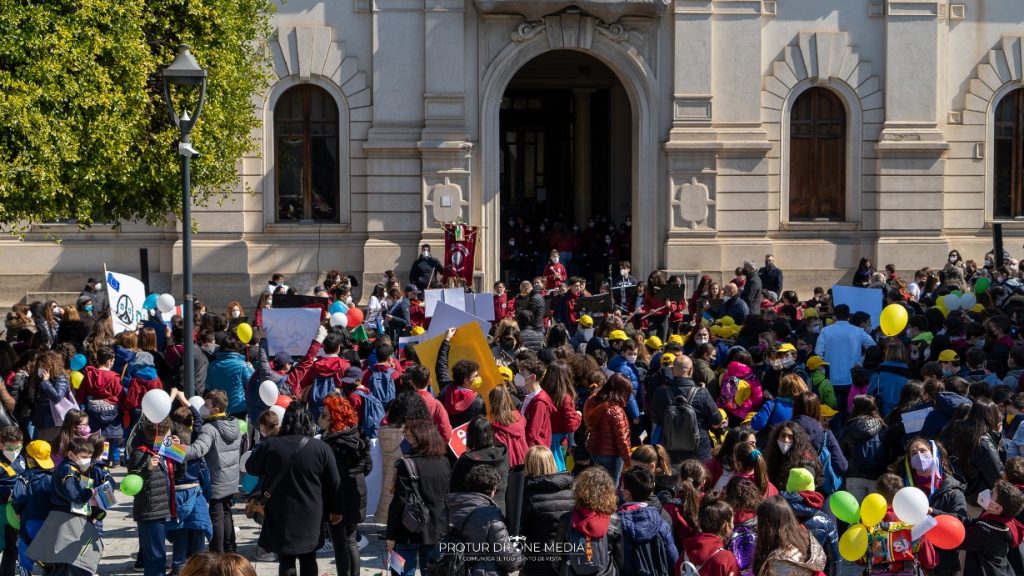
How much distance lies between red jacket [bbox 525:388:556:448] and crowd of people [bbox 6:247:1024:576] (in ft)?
0.06

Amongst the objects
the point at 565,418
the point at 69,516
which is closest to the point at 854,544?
the point at 565,418

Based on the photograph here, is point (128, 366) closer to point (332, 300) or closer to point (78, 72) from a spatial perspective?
point (78, 72)

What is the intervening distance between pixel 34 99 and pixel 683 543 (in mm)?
10097

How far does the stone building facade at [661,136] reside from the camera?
84.3 ft

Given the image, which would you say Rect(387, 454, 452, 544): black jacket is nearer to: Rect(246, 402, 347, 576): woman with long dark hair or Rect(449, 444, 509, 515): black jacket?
Rect(449, 444, 509, 515): black jacket

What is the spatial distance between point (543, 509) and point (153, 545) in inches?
138

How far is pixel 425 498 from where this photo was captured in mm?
9547

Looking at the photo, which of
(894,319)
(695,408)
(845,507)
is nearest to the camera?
(845,507)

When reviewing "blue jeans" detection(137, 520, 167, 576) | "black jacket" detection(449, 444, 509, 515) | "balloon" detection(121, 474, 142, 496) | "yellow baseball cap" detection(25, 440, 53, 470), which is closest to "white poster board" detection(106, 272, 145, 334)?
"yellow baseball cap" detection(25, 440, 53, 470)

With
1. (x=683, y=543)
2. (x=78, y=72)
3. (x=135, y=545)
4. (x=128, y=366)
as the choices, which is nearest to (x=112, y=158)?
(x=78, y=72)

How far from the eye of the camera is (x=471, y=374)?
38.5ft

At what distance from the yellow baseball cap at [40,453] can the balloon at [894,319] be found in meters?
8.60

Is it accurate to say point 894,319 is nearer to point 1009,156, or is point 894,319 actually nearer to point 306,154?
point 306,154

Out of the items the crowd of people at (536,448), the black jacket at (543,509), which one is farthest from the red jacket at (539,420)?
the black jacket at (543,509)
